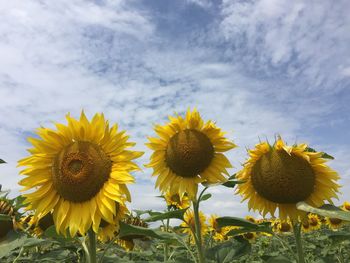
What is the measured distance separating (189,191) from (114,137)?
165 centimetres

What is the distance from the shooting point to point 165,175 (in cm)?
495

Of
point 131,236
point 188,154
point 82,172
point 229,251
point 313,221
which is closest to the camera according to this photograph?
point 82,172

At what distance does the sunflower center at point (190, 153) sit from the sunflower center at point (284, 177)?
2.72 ft

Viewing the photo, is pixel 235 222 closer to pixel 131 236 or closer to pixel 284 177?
pixel 284 177

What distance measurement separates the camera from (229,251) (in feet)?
12.9

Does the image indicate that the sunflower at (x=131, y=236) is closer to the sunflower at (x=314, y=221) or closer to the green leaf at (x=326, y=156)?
the green leaf at (x=326, y=156)

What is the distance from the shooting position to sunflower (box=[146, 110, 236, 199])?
4629mm

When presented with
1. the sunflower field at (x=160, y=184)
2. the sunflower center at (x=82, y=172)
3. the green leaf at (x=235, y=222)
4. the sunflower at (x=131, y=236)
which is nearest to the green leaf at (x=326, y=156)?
the sunflower field at (x=160, y=184)

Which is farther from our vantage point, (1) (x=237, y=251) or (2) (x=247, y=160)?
(2) (x=247, y=160)

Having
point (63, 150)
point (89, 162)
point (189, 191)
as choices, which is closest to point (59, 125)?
point (63, 150)

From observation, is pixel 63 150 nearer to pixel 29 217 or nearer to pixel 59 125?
pixel 59 125

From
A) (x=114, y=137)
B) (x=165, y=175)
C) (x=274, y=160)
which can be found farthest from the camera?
(x=165, y=175)

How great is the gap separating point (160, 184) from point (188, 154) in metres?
0.58

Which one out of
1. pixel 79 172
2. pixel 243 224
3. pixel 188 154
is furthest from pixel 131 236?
pixel 79 172
